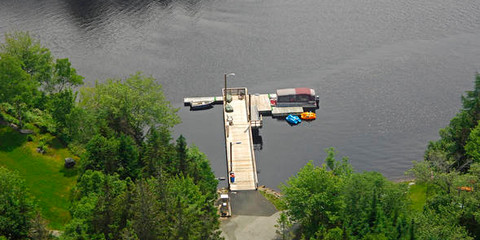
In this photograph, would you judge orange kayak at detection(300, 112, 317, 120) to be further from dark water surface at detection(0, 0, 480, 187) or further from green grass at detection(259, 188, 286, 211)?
green grass at detection(259, 188, 286, 211)

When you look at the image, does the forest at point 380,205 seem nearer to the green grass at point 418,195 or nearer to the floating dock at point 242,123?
the green grass at point 418,195

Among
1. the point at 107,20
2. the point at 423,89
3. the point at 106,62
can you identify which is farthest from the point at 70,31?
the point at 423,89

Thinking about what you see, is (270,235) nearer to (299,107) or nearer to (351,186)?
(351,186)

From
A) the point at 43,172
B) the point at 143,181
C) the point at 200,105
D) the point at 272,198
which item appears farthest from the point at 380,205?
the point at 200,105

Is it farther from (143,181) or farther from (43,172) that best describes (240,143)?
(143,181)

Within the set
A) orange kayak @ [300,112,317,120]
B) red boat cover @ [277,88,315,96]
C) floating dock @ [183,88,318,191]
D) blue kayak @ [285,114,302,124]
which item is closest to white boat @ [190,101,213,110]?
floating dock @ [183,88,318,191]
